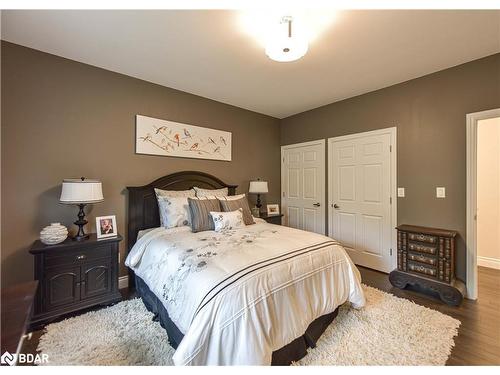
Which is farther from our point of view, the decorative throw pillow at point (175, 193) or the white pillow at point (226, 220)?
the decorative throw pillow at point (175, 193)

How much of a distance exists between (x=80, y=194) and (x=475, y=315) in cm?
383

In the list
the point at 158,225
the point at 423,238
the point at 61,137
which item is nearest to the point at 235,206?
the point at 158,225

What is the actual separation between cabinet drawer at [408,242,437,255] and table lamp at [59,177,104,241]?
3.41 metres

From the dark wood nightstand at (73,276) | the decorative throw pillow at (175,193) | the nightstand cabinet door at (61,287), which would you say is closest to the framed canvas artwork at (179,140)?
the decorative throw pillow at (175,193)

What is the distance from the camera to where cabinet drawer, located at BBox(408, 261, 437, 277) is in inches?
97.0

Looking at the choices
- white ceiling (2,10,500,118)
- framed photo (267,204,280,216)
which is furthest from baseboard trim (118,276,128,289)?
white ceiling (2,10,500,118)

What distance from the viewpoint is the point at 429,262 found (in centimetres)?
250

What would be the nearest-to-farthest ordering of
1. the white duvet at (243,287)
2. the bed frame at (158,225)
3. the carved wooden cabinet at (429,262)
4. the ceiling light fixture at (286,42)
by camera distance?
1. the white duvet at (243,287)
2. the bed frame at (158,225)
3. the ceiling light fixture at (286,42)
4. the carved wooden cabinet at (429,262)

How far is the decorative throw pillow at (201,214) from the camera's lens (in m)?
2.47

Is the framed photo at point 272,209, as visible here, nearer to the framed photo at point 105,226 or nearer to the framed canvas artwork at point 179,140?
the framed canvas artwork at point 179,140

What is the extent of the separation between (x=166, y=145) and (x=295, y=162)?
2.31 meters

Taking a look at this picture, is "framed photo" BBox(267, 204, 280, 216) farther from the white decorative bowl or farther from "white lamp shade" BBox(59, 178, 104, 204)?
the white decorative bowl

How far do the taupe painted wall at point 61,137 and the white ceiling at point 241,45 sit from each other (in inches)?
7.1

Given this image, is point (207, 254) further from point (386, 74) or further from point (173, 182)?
point (386, 74)
